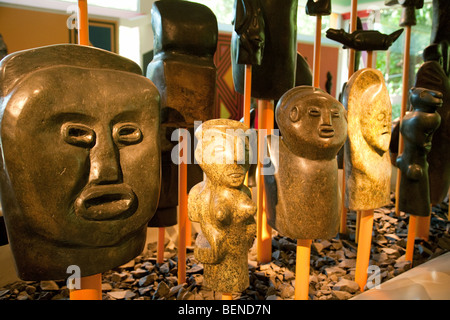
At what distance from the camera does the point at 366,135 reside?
61.8 inches

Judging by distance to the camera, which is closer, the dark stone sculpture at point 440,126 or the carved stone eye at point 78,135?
the carved stone eye at point 78,135

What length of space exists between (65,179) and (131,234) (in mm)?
260

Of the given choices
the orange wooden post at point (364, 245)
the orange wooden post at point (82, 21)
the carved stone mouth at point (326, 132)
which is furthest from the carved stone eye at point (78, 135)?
the orange wooden post at point (364, 245)

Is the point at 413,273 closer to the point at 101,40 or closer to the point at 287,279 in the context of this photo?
the point at 287,279

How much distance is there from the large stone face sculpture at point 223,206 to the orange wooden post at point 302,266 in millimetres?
368

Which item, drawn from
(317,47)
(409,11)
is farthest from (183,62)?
(409,11)

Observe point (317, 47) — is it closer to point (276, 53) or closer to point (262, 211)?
point (276, 53)

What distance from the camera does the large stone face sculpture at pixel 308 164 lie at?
4.45 feet

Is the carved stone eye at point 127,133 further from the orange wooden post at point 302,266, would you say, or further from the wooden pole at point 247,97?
the orange wooden post at point 302,266

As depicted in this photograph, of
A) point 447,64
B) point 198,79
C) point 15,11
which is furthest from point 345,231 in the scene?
point 15,11

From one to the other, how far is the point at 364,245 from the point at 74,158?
4.71 feet

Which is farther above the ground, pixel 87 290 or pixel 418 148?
pixel 418 148

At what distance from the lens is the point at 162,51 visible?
5.16 ft

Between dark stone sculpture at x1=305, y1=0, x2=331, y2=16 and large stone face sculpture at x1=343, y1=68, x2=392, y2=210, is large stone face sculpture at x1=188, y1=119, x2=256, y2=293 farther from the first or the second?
dark stone sculpture at x1=305, y1=0, x2=331, y2=16
